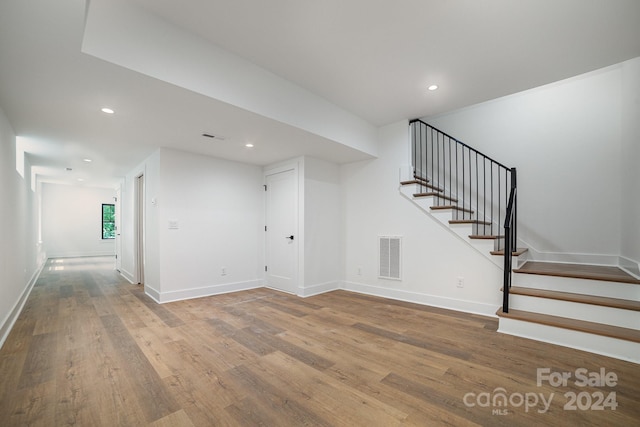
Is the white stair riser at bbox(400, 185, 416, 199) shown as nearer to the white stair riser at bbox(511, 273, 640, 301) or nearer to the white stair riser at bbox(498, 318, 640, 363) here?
the white stair riser at bbox(511, 273, 640, 301)

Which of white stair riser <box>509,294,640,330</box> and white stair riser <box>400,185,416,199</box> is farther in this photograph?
white stair riser <box>400,185,416,199</box>

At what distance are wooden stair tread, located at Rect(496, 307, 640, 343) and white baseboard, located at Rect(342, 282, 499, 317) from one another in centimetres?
52

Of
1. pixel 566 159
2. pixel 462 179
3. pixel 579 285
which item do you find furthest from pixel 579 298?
pixel 462 179

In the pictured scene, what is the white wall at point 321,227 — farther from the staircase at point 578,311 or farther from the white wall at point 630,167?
the white wall at point 630,167

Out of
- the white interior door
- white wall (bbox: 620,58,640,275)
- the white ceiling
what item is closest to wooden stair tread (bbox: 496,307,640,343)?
white wall (bbox: 620,58,640,275)

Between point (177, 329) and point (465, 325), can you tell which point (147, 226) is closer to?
point (177, 329)

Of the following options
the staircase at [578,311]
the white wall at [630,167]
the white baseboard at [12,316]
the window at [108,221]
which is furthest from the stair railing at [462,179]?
the window at [108,221]

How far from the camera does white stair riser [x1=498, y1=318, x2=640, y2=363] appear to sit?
2346 mm

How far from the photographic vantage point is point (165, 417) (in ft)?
5.41

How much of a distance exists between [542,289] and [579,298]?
0.37 m

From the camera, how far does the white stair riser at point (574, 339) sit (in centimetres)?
235

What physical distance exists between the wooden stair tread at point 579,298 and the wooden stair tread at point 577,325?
0.64 ft

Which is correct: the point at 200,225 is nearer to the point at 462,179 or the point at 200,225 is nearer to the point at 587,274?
the point at 462,179

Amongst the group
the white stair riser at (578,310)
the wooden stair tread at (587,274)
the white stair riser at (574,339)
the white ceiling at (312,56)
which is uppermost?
the white ceiling at (312,56)
